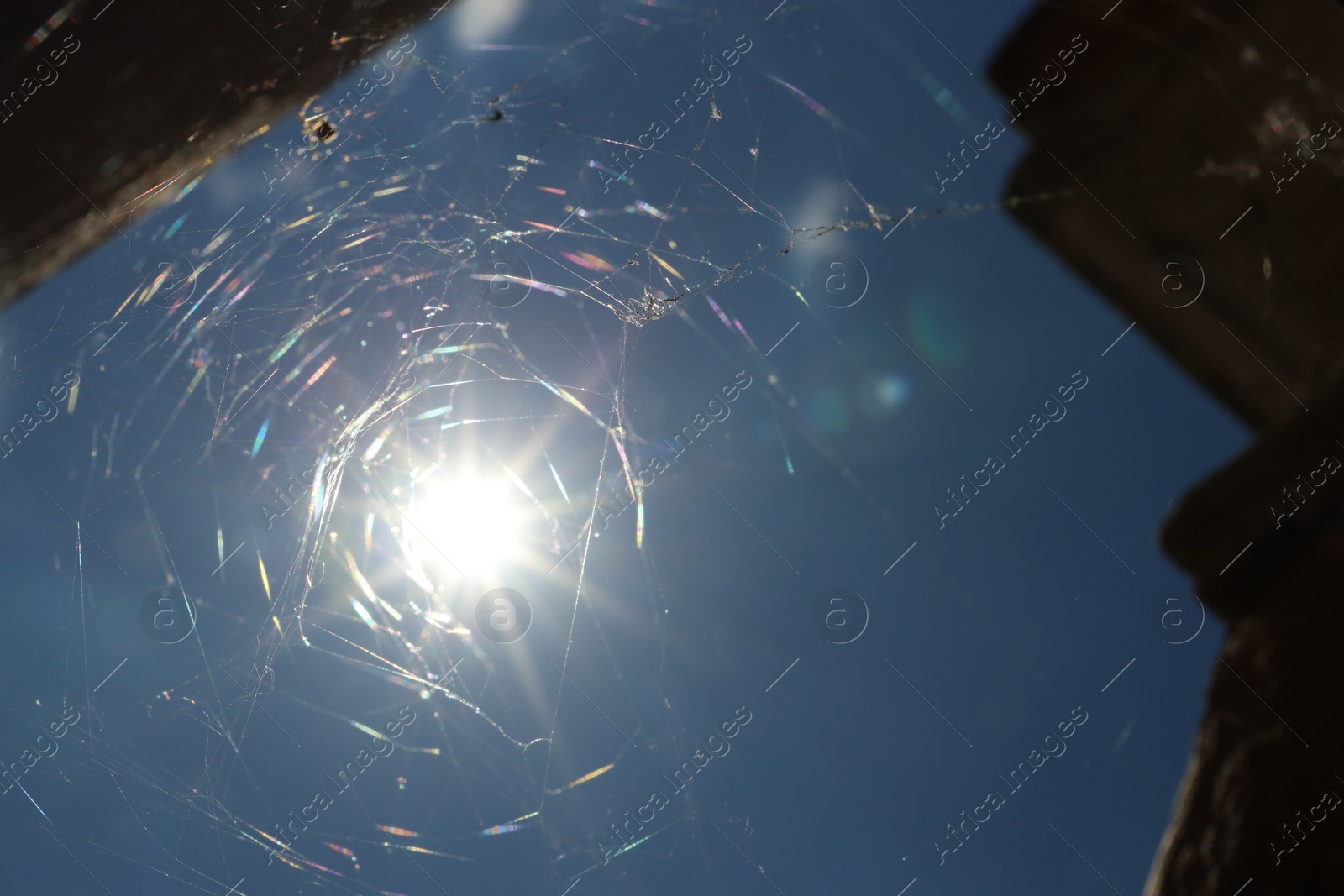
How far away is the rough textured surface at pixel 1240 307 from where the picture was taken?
92.3 inches

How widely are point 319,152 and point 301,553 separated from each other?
2.74 meters

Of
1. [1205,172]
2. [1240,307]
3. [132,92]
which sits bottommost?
[1240,307]

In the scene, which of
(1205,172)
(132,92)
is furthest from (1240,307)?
(132,92)

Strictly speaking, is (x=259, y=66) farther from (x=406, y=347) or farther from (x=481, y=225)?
(x=406, y=347)

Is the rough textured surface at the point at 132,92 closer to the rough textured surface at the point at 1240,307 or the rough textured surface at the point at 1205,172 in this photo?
the rough textured surface at the point at 1205,172

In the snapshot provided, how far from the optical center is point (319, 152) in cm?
445

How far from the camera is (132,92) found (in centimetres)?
303

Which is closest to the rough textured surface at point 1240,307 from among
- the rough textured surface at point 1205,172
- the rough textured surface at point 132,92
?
the rough textured surface at point 1205,172

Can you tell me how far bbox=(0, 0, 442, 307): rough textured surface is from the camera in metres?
2.81

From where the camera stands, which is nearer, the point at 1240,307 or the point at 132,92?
the point at 132,92

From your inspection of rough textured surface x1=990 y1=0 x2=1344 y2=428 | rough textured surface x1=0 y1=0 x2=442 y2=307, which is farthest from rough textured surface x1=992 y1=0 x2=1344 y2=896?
rough textured surface x1=0 y1=0 x2=442 y2=307

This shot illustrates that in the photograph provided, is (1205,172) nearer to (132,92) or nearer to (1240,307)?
(1240,307)

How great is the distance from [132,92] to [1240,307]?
5.62 m

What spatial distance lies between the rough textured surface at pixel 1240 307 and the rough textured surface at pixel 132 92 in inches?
158
